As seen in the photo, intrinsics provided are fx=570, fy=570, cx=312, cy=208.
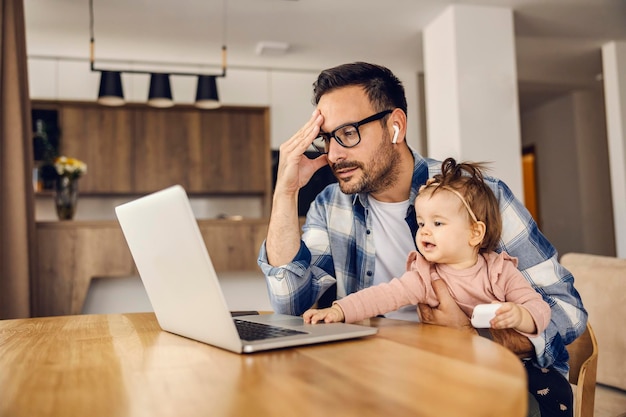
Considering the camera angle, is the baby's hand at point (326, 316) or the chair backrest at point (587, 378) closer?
the baby's hand at point (326, 316)

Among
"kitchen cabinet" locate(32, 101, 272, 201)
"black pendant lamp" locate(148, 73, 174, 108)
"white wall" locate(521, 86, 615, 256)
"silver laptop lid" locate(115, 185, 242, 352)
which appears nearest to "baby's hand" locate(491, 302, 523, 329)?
"silver laptop lid" locate(115, 185, 242, 352)

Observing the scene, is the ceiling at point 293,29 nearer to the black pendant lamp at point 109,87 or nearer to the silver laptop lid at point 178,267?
the black pendant lamp at point 109,87

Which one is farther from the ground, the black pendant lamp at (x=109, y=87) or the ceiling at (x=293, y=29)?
the ceiling at (x=293, y=29)

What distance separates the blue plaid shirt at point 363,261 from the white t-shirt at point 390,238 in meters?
0.03

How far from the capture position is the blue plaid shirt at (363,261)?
1155 millimetres

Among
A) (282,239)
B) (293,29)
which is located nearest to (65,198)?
(293,29)

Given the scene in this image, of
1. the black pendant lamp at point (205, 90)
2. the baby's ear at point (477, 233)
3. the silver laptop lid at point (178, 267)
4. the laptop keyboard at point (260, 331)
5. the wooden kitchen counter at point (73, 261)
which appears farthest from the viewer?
the black pendant lamp at point (205, 90)

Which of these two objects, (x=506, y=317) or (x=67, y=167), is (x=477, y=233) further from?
(x=67, y=167)

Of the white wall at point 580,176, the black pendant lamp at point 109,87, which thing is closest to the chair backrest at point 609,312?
the black pendant lamp at point 109,87

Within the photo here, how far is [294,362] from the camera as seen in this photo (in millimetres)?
723

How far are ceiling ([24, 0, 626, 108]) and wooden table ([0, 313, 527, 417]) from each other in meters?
3.74

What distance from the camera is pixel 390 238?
1546 millimetres

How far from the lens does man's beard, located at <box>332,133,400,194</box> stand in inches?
58.3

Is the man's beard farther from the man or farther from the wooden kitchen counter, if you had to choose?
the wooden kitchen counter
